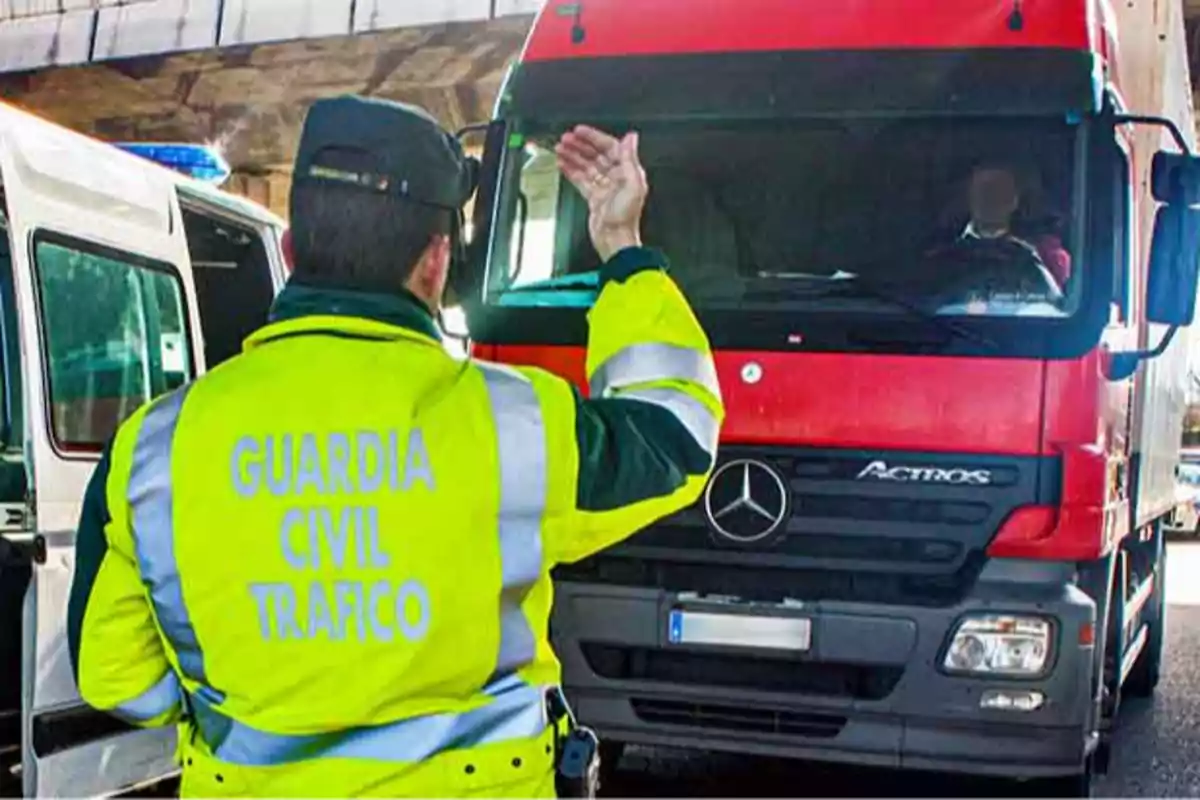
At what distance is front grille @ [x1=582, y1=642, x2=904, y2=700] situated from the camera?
4363 millimetres

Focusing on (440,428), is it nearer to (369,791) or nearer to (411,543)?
(411,543)

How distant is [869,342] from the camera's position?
433 cm

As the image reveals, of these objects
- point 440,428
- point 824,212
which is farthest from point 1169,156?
point 440,428

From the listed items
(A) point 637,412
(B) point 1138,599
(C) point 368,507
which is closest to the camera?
(C) point 368,507

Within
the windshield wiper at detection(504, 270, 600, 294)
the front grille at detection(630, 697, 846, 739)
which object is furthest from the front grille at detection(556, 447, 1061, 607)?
the windshield wiper at detection(504, 270, 600, 294)

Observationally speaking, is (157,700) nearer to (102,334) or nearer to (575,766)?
(575,766)

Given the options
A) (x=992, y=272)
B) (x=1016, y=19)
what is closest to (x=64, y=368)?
(x=992, y=272)

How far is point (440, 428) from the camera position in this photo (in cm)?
182

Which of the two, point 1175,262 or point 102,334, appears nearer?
point 102,334

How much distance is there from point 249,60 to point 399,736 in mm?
14133

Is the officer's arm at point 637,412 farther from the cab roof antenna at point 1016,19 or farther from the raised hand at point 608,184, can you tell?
the cab roof antenna at point 1016,19

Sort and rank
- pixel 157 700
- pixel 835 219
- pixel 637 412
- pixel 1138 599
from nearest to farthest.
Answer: pixel 637 412, pixel 157 700, pixel 835 219, pixel 1138 599

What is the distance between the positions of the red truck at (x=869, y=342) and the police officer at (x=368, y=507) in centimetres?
245

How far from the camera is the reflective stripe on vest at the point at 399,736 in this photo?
182cm
